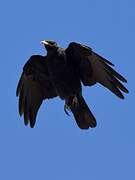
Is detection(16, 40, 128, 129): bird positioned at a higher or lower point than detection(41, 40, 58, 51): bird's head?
lower

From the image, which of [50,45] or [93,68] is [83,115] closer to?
[93,68]

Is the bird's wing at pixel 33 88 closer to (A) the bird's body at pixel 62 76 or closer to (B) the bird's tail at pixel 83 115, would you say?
(B) the bird's tail at pixel 83 115

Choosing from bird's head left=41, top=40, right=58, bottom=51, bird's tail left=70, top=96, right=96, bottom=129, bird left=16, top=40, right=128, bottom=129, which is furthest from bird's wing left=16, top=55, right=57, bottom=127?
bird's tail left=70, top=96, right=96, bottom=129

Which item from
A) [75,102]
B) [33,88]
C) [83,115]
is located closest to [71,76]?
[75,102]

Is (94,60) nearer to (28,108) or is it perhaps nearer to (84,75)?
(84,75)

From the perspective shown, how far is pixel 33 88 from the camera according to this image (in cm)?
2200

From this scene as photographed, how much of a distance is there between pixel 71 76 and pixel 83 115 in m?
0.95

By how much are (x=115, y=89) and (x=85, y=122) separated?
1.14 meters

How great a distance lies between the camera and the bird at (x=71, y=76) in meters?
20.4

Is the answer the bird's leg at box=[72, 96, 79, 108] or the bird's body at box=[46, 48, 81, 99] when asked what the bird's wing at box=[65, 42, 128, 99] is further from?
the bird's leg at box=[72, 96, 79, 108]

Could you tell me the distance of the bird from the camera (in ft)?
67.0

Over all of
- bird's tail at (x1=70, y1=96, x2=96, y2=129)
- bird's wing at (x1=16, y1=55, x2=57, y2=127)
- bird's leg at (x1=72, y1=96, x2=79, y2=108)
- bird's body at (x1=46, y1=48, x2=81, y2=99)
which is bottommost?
bird's tail at (x1=70, y1=96, x2=96, y2=129)

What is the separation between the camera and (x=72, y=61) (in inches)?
826

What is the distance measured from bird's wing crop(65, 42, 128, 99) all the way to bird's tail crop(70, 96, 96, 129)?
0.53 meters
